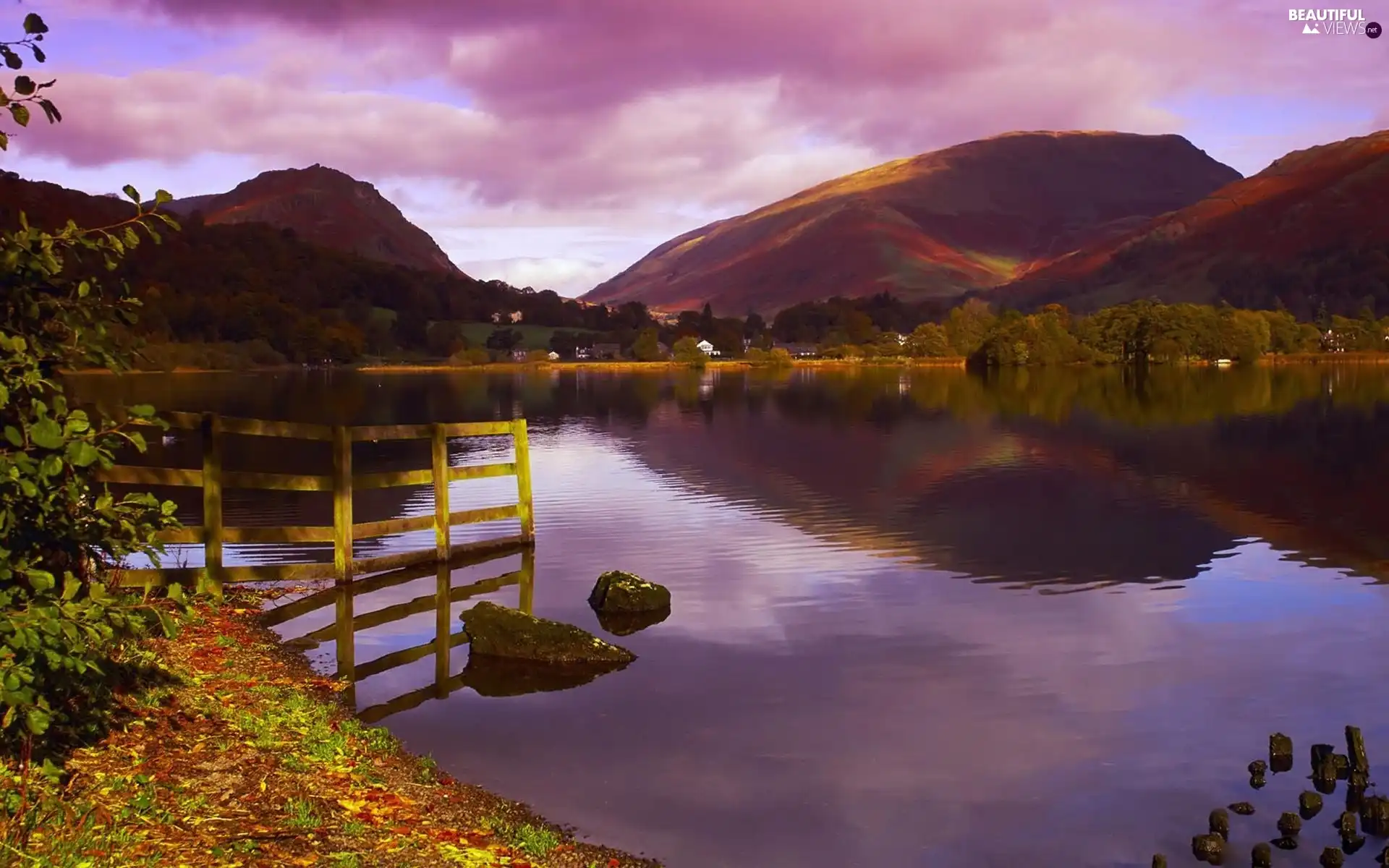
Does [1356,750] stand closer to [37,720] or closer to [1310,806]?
[1310,806]

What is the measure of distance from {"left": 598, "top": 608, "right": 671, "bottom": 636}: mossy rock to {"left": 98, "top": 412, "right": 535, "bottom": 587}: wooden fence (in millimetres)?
5170

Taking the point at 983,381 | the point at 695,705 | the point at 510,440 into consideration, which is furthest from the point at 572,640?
A: the point at 983,381

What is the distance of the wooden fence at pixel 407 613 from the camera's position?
17750 mm

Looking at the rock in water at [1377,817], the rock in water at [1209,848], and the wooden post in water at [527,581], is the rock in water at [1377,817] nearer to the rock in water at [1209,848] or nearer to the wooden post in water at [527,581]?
the rock in water at [1209,848]

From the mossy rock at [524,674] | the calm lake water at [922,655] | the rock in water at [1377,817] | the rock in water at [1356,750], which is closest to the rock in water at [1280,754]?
the calm lake water at [922,655]

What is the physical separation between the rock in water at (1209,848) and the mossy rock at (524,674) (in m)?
9.22

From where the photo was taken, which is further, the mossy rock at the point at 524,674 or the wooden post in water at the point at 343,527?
the wooden post in water at the point at 343,527

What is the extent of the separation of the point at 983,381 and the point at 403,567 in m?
154

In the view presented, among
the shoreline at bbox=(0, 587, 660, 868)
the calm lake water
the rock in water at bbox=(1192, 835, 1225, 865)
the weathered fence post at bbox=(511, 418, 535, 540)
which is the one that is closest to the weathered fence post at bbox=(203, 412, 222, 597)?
the calm lake water

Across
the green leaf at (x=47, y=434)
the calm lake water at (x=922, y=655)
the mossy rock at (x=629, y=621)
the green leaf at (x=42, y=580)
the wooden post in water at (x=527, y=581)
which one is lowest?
the calm lake water at (x=922, y=655)

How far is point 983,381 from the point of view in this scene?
565 feet

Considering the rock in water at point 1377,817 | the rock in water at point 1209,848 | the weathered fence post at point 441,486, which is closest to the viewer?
the rock in water at point 1209,848

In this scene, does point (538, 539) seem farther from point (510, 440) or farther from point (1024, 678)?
point (510, 440)

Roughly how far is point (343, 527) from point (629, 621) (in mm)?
6449
